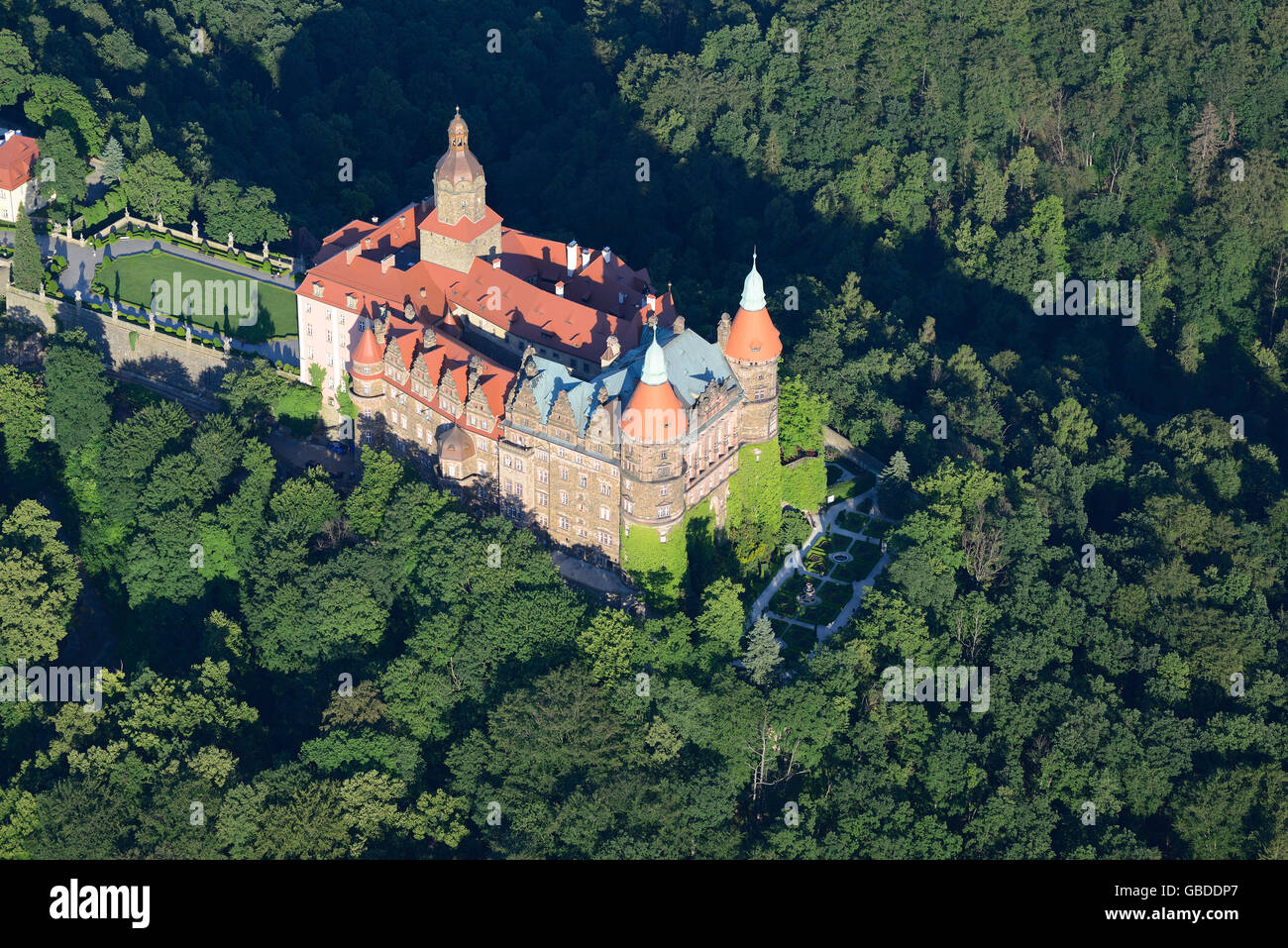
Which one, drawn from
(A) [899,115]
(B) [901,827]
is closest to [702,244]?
(A) [899,115]

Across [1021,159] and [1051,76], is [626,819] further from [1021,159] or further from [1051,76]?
[1051,76]

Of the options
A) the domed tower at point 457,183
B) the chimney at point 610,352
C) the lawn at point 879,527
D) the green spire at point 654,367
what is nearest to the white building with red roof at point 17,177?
the domed tower at point 457,183

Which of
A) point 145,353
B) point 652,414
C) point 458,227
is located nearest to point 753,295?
point 652,414

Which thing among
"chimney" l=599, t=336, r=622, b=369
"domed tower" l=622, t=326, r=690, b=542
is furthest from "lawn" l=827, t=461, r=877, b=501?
"chimney" l=599, t=336, r=622, b=369

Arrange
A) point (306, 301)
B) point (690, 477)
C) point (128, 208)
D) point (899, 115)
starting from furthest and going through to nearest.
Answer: point (899, 115) → point (128, 208) → point (306, 301) → point (690, 477)

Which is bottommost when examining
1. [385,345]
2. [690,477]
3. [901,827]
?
[901,827]

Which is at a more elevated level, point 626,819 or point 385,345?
point 385,345
